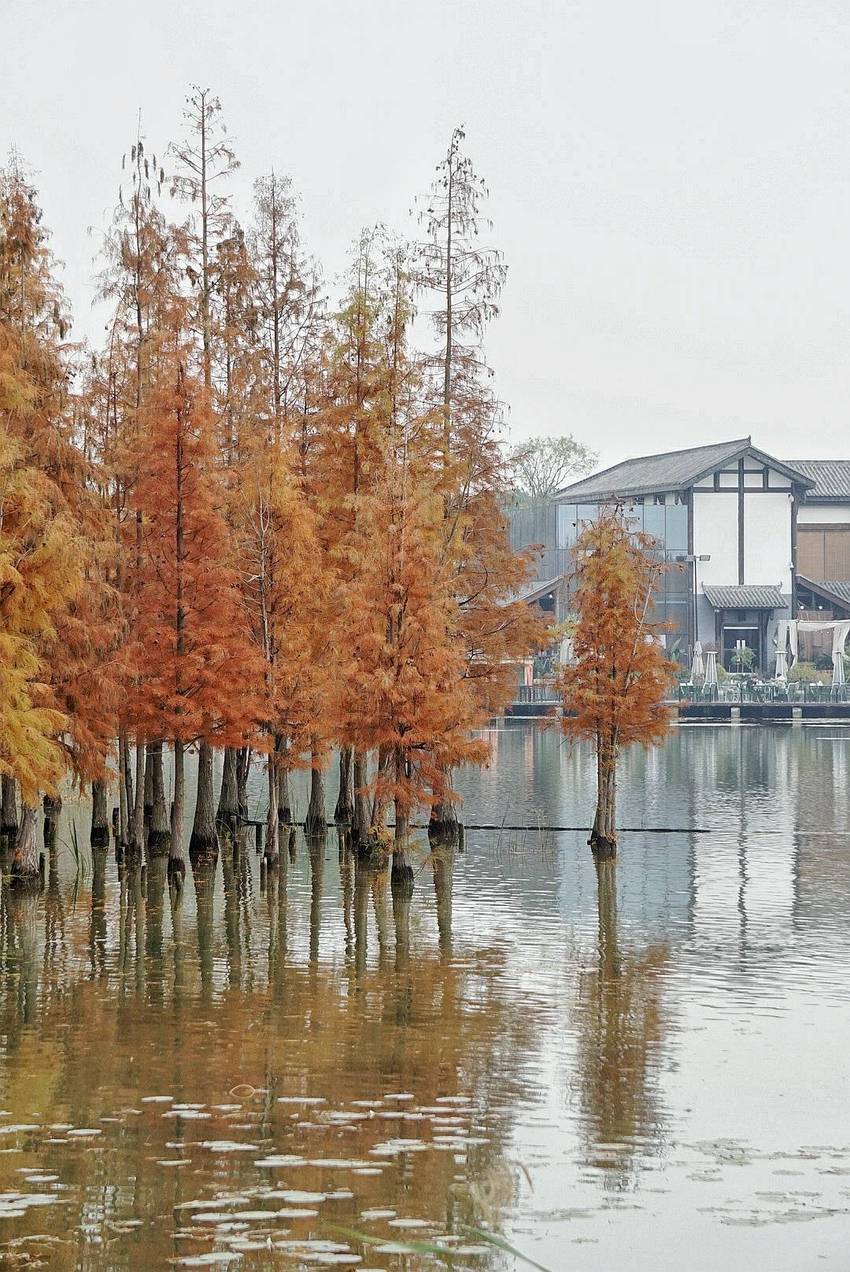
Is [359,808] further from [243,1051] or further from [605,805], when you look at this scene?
[243,1051]

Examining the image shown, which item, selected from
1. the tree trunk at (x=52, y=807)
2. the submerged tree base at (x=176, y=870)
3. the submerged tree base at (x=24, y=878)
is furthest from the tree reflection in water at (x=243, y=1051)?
the tree trunk at (x=52, y=807)

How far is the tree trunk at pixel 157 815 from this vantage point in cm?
3262

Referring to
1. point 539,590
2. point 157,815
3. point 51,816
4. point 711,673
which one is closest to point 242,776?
point 51,816

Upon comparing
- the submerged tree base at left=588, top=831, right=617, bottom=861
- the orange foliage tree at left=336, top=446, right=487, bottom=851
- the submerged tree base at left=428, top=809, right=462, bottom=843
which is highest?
the orange foliage tree at left=336, top=446, right=487, bottom=851

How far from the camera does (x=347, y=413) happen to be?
3281 centimetres

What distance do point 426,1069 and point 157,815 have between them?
1848 centimetres

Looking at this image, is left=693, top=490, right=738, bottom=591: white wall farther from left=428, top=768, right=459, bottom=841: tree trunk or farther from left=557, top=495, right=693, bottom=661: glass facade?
left=428, top=768, right=459, bottom=841: tree trunk

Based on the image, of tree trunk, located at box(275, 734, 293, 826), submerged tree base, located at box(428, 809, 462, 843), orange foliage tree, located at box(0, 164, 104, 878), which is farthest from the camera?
submerged tree base, located at box(428, 809, 462, 843)

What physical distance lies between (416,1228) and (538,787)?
39.9 m

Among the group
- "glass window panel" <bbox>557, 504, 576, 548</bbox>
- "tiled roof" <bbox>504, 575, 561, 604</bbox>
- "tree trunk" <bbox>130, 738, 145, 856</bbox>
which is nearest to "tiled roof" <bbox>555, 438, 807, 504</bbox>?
"glass window panel" <bbox>557, 504, 576, 548</bbox>

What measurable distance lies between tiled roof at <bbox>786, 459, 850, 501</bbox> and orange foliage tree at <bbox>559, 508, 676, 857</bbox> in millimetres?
69283

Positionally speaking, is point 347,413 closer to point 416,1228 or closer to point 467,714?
point 467,714

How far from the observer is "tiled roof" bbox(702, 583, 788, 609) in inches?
3706

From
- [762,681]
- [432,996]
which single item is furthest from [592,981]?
[762,681]
